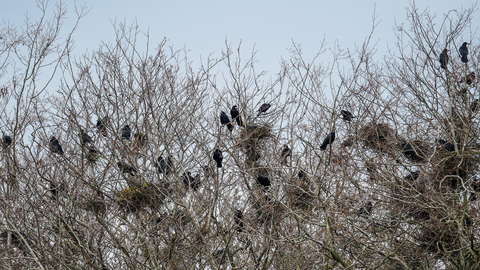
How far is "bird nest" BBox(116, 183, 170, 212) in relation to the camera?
666 cm

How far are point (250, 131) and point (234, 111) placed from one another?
461mm

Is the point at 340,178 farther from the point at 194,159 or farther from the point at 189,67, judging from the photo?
the point at 189,67

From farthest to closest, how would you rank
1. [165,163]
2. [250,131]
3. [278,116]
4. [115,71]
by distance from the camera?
[278,116] → [250,131] → [115,71] → [165,163]

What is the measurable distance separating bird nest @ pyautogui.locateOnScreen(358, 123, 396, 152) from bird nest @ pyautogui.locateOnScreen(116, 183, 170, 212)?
11.5ft

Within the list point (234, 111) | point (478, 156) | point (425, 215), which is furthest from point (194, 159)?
point (478, 156)

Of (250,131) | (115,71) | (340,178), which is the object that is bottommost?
(340,178)

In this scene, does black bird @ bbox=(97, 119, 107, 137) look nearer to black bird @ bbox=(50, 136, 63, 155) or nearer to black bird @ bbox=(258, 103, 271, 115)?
black bird @ bbox=(50, 136, 63, 155)

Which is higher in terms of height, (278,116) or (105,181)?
(278,116)

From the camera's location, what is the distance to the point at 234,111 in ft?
25.0

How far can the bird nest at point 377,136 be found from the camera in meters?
7.50

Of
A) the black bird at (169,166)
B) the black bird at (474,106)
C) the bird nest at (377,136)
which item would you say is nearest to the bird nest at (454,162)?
the bird nest at (377,136)

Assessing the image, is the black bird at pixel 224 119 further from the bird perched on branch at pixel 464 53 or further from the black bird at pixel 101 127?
the bird perched on branch at pixel 464 53

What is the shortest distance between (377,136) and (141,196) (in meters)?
4.03

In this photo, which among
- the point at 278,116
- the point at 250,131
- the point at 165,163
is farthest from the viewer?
the point at 278,116
